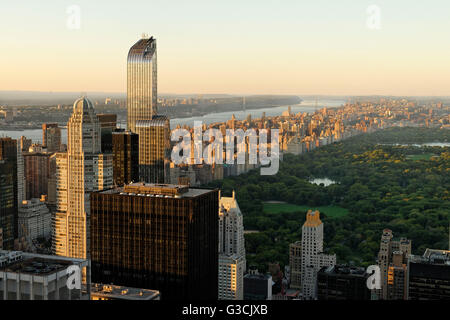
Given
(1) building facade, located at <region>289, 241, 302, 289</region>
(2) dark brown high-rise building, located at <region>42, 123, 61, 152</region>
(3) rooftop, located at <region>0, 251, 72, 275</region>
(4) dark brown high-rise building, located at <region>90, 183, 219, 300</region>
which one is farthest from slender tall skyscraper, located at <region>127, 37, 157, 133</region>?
(3) rooftop, located at <region>0, 251, 72, 275</region>

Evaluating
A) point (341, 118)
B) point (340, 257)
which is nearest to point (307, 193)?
point (341, 118)

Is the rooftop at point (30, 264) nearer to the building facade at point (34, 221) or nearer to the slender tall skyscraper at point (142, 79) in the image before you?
the building facade at point (34, 221)

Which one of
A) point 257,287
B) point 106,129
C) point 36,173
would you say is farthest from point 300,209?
point 36,173

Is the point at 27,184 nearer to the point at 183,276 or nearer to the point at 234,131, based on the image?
the point at 234,131

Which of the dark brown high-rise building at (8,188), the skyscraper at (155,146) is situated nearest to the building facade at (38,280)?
the dark brown high-rise building at (8,188)

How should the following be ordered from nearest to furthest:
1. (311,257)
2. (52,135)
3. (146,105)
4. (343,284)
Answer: (343,284) < (311,257) < (52,135) < (146,105)

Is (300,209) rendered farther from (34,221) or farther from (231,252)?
(34,221)

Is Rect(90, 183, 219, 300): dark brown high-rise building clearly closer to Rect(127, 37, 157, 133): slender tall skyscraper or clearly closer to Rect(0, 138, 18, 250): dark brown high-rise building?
Rect(0, 138, 18, 250): dark brown high-rise building
